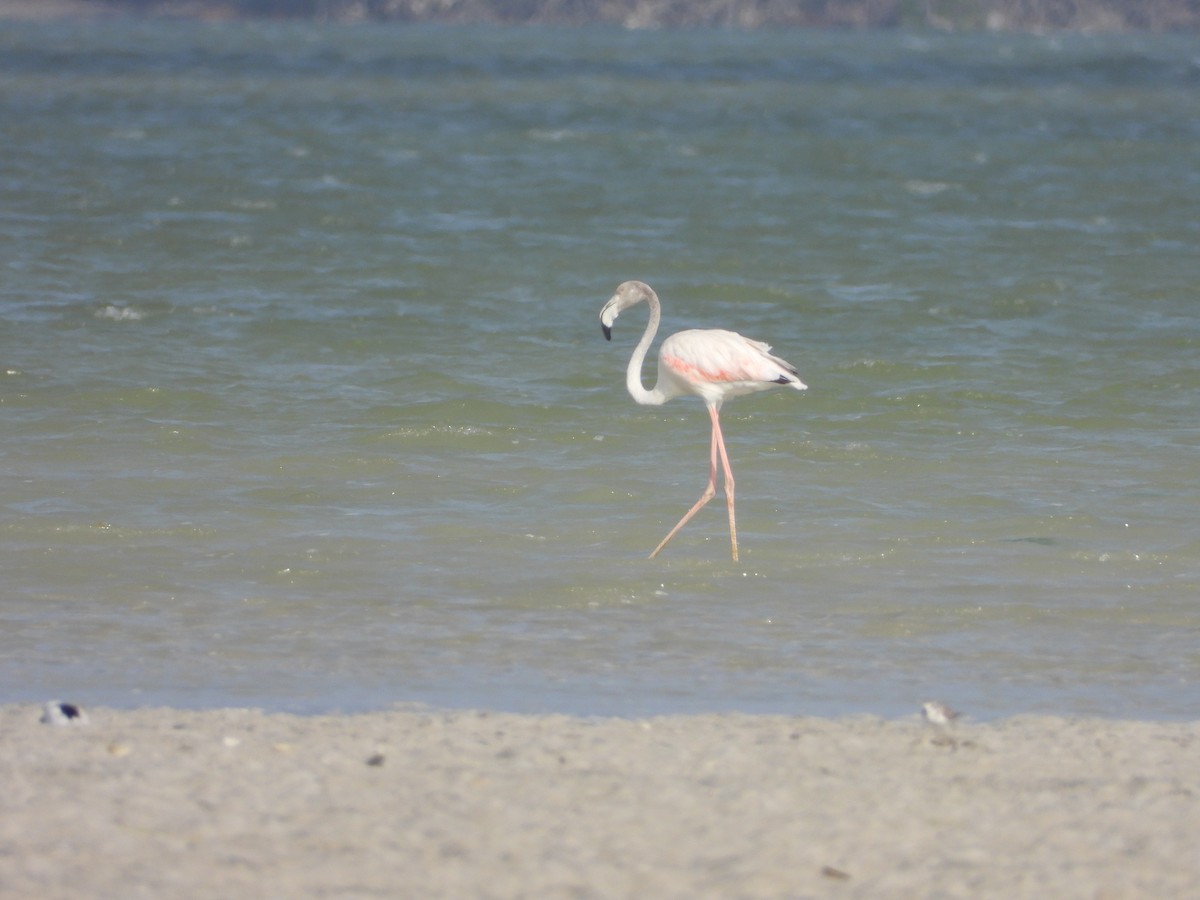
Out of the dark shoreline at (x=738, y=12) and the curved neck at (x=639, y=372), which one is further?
the dark shoreline at (x=738, y=12)

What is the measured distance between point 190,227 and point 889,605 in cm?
1503

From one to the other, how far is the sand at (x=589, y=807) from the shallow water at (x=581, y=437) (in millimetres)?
611

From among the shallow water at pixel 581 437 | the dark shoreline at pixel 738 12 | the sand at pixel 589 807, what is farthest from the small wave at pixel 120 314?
the dark shoreline at pixel 738 12

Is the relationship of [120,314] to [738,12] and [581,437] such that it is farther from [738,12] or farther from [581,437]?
[738,12]

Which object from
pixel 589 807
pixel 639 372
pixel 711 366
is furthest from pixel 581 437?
pixel 589 807

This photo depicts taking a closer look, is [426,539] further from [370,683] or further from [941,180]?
[941,180]

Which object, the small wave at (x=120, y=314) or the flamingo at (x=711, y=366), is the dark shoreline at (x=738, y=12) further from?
the flamingo at (x=711, y=366)

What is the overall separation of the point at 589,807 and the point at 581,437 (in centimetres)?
644

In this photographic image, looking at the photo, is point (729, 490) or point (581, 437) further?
point (581, 437)

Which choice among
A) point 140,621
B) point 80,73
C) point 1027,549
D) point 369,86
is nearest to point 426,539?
point 140,621

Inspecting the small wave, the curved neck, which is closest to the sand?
the curved neck

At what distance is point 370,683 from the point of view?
21.7 feet

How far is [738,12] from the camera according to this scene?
13562 cm

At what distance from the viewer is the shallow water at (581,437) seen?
7.02 metres
